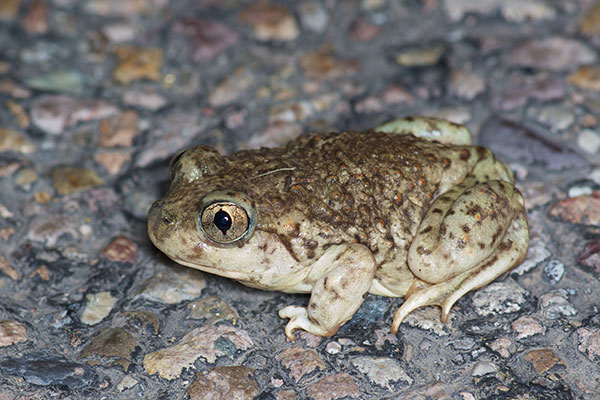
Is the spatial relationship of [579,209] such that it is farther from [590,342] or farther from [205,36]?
[205,36]

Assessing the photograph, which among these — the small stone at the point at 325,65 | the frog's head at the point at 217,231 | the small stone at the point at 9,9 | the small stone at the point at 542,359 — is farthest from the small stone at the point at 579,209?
the small stone at the point at 9,9

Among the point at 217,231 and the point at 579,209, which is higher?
the point at 217,231

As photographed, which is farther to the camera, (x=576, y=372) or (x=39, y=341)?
(x=39, y=341)

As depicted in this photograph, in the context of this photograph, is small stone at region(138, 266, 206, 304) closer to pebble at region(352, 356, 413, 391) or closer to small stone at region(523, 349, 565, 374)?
pebble at region(352, 356, 413, 391)

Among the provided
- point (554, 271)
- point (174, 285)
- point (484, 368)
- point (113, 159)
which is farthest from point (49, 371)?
point (554, 271)

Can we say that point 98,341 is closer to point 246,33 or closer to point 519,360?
point 519,360

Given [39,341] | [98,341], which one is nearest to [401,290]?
[98,341]
